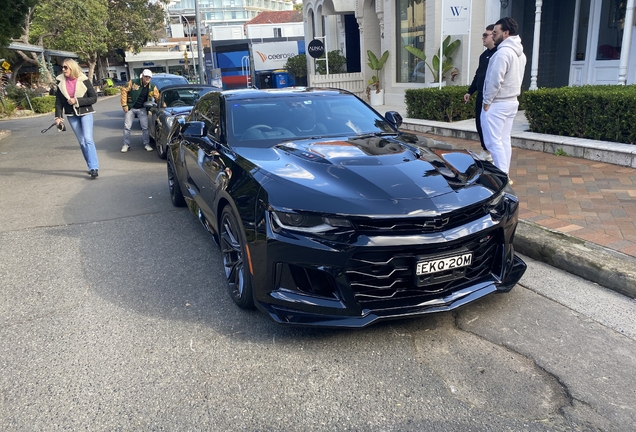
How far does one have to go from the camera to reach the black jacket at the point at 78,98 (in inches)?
329

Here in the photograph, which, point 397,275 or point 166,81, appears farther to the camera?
point 166,81

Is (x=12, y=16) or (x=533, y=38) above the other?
(x=12, y=16)

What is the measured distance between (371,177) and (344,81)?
15.2 m

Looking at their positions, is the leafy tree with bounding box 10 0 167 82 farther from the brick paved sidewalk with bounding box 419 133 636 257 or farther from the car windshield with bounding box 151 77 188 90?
the brick paved sidewalk with bounding box 419 133 636 257

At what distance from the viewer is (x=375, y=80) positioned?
682 inches

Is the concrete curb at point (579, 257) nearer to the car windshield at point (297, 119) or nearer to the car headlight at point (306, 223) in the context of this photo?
the car windshield at point (297, 119)

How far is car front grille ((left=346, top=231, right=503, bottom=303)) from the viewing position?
9.88 feet

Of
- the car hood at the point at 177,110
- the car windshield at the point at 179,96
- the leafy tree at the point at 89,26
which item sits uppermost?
the leafy tree at the point at 89,26

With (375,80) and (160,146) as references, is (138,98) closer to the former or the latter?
(160,146)

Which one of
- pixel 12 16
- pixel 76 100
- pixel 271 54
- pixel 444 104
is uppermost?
pixel 12 16

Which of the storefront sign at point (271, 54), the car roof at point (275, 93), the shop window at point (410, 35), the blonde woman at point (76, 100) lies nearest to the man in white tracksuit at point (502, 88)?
the car roof at point (275, 93)

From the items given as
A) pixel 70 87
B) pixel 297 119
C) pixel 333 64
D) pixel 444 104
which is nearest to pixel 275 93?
pixel 297 119

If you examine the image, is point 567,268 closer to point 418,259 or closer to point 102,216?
point 418,259

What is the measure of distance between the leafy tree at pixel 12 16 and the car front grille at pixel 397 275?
12828 millimetres
